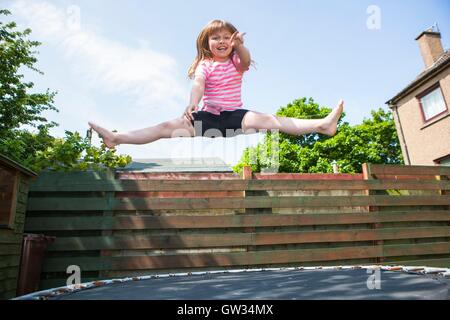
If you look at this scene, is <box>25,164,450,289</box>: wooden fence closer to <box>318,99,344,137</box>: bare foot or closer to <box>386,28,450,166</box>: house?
<box>318,99,344,137</box>: bare foot

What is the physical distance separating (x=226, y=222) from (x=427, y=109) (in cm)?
834

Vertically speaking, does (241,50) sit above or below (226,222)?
above

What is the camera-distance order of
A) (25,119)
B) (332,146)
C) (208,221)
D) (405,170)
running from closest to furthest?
1. (208,221)
2. (405,170)
3. (25,119)
4. (332,146)

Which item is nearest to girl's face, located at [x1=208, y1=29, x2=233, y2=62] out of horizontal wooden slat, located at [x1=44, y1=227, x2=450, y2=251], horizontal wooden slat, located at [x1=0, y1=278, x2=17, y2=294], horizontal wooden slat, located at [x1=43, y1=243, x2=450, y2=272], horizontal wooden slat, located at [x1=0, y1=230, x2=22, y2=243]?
→ horizontal wooden slat, located at [x1=44, y1=227, x2=450, y2=251]

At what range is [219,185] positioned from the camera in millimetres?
3604

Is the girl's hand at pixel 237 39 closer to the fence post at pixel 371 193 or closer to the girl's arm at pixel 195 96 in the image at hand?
the girl's arm at pixel 195 96

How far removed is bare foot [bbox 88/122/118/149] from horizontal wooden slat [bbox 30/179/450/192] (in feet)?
3.39

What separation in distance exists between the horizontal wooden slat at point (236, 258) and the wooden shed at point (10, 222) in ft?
1.56

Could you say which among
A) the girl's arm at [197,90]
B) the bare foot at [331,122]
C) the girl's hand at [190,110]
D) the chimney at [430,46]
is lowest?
the bare foot at [331,122]

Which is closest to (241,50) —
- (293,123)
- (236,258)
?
(293,123)

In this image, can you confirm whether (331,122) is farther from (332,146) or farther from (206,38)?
(332,146)

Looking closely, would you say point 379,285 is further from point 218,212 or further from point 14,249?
point 14,249

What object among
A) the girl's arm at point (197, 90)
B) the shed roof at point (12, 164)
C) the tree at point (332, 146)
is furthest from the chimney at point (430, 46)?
the shed roof at point (12, 164)

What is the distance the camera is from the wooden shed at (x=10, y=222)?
253 centimetres
